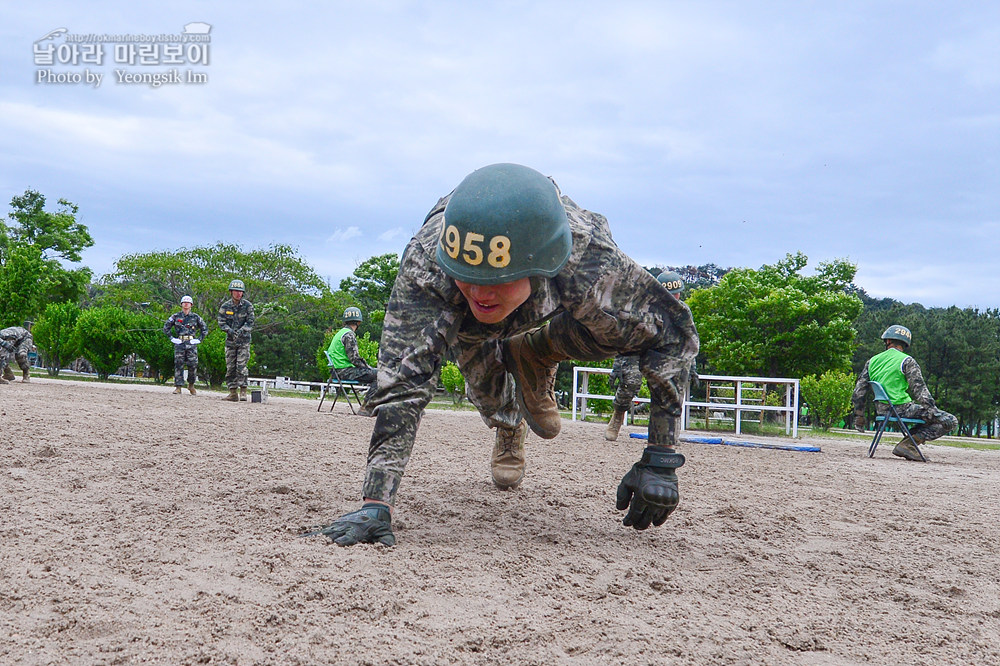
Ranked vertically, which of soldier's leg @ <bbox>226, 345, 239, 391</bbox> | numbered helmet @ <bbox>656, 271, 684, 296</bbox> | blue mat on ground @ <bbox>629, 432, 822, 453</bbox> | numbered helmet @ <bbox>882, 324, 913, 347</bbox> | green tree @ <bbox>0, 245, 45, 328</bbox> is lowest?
blue mat on ground @ <bbox>629, 432, 822, 453</bbox>

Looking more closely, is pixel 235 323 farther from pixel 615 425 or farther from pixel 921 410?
pixel 921 410

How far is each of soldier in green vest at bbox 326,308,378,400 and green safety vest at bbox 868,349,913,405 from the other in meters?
7.05

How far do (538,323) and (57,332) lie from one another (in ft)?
68.9

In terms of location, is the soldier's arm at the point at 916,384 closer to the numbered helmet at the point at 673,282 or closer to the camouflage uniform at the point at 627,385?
the numbered helmet at the point at 673,282

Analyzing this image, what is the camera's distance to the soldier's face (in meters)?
2.69

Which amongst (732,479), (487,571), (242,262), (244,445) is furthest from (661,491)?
(242,262)

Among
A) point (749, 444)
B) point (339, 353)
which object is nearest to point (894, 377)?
point (749, 444)

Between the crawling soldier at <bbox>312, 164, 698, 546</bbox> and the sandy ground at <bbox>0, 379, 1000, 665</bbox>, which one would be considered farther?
the crawling soldier at <bbox>312, 164, 698, 546</bbox>

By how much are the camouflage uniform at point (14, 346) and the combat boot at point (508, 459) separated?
11169 millimetres

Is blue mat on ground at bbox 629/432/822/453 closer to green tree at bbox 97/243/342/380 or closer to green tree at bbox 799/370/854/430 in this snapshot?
green tree at bbox 799/370/854/430

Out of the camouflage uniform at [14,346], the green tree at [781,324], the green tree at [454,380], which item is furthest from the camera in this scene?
the green tree at [781,324]

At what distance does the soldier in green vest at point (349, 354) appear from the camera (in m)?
11.1

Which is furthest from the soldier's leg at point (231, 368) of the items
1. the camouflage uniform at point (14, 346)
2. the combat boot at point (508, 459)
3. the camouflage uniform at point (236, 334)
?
the combat boot at point (508, 459)

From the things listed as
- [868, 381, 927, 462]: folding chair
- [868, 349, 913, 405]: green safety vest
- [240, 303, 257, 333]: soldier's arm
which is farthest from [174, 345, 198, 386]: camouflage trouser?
[868, 349, 913, 405]: green safety vest
